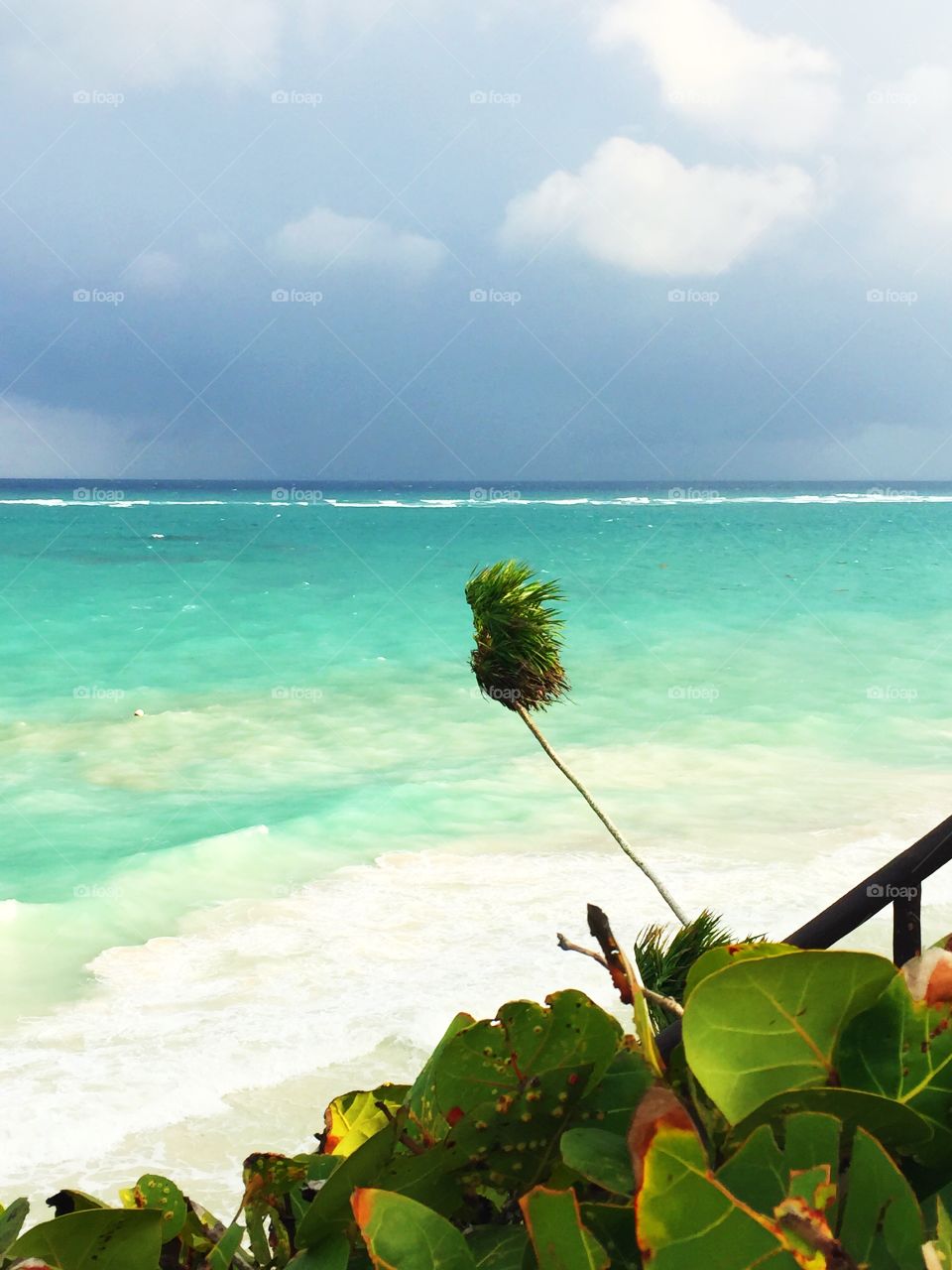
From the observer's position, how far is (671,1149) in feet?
0.98

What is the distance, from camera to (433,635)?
2333 cm

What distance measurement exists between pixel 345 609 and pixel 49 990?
20.2 meters

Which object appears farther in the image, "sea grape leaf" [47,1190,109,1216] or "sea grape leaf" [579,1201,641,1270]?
"sea grape leaf" [47,1190,109,1216]

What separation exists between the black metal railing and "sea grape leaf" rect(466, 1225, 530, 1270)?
0.26 m

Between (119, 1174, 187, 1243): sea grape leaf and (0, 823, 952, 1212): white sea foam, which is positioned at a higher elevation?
(119, 1174, 187, 1243): sea grape leaf

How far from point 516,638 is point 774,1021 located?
15.8 feet

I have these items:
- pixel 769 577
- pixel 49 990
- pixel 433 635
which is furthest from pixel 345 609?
pixel 49 990

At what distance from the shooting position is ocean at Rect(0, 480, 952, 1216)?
663cm

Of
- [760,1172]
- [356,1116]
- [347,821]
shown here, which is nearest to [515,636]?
[356,1116]

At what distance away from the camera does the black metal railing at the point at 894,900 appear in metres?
0.67

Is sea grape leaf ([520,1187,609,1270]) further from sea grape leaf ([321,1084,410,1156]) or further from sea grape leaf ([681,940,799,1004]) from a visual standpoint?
sea grape leaf ([321,1084,410,1156])

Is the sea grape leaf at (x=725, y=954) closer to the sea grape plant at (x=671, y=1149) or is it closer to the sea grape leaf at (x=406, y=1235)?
the sea grape plant at (x=671, y=1149)

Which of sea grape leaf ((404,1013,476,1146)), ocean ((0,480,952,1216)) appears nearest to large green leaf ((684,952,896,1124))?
sea grape leaf ((404,1013,476,1146))

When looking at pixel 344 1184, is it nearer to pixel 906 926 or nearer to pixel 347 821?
pixel 906 926
